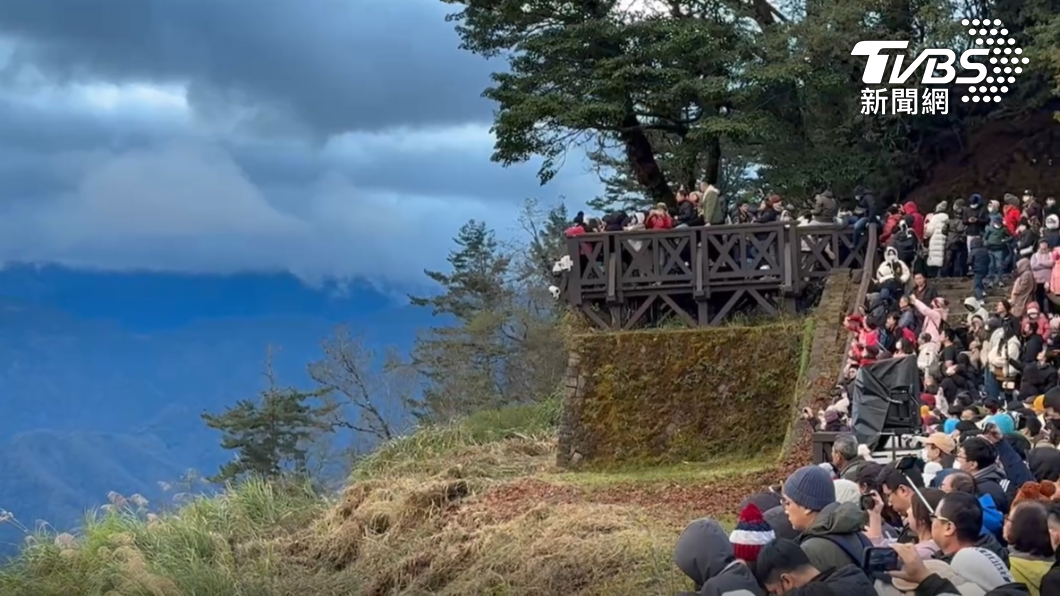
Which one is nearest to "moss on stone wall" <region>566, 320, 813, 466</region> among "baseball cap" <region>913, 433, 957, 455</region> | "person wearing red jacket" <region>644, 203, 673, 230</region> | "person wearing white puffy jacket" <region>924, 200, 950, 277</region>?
"person wearing red jacket" <region>644, 203, 673, 230</region>

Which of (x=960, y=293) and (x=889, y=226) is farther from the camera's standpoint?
(x=889, y=226)

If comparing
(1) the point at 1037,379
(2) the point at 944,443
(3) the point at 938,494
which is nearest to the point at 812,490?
(3) the point at 938,494

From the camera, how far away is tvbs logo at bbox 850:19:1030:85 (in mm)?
23609

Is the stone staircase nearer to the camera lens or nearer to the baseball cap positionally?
the baseball cap

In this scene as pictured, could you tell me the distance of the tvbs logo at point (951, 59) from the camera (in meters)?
23.6

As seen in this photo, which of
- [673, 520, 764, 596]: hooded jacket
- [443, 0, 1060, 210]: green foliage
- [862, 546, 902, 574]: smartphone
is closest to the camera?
[862, 546, 902, 574]: smartphone

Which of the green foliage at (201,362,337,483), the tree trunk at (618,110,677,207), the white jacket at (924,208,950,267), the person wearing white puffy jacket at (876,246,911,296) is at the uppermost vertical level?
the tree trunk at (618,110,677,207)

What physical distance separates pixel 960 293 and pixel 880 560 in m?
13.2

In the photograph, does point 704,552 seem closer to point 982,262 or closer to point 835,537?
point 835,537

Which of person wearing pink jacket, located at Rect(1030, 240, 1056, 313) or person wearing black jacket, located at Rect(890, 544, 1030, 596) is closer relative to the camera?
person wearing black jacket, located at Rect(890, 544, 1030, 596)

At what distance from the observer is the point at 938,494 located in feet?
19.0

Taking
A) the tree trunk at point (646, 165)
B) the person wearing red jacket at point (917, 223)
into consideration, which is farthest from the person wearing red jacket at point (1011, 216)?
the tree trunk at point (646, 165)

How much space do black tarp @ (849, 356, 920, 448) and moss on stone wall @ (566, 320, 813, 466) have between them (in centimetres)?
479

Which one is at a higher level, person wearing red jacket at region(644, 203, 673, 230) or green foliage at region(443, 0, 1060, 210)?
green foliage at region(443, 0, 1060, 210)
